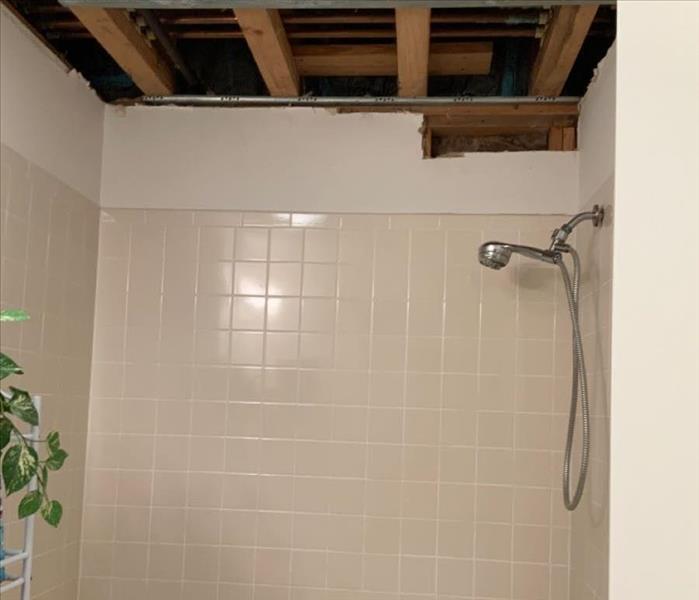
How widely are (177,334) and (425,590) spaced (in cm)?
119

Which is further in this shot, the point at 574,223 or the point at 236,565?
the point at 236,565

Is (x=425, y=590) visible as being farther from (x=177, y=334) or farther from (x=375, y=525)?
(x=177, y=334)

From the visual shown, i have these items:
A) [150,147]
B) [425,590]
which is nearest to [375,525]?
[425,590]

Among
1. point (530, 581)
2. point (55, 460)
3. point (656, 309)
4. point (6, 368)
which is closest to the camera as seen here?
point (656, 309)

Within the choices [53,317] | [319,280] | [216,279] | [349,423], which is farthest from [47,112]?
[349,423]

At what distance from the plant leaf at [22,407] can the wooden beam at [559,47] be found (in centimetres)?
163

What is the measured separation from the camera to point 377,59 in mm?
2932

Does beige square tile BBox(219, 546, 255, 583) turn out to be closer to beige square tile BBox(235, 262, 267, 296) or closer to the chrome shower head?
beige square tile BBox(235, 262, 267, 296)

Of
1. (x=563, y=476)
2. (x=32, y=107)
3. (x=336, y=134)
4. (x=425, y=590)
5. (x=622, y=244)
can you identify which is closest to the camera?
(x=622, y=244)

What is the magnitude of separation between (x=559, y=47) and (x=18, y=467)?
1.86m

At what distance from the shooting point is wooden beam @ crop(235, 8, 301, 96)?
7.90ft

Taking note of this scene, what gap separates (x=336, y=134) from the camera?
10.0 ft

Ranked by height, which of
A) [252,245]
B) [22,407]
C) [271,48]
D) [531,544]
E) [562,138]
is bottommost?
[531,544]

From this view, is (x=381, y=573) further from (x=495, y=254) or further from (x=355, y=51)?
(x=355, y=51)
